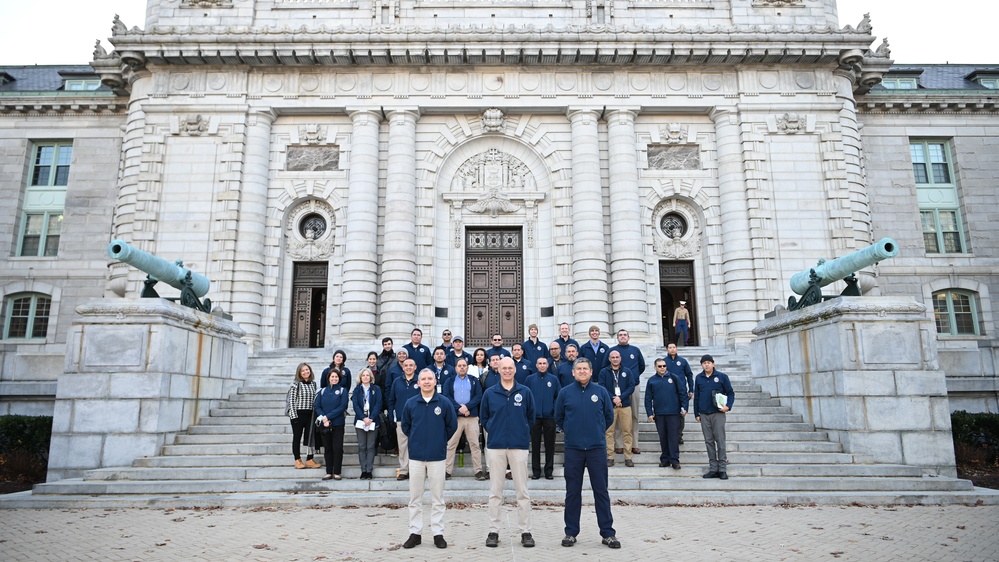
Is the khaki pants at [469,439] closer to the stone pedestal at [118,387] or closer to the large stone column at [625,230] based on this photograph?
the stone pedestal at [118,387]

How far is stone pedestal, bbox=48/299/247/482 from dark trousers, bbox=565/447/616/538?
949cm

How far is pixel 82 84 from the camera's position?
31750 mm

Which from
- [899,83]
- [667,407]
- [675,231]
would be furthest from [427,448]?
[899,83]

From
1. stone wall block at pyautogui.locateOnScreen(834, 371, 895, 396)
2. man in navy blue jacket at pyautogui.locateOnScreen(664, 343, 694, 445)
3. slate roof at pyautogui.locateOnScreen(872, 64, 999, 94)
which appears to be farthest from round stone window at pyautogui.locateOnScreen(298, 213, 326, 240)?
slate roof at pyautogui.locateOnScreen(872, 64, 999, 94)

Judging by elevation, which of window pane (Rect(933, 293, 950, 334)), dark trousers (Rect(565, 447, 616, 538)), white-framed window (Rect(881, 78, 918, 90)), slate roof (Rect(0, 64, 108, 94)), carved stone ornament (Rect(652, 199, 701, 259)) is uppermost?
slate roof (Rect(0, 64, 108, 94))

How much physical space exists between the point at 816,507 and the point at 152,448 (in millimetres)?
12672

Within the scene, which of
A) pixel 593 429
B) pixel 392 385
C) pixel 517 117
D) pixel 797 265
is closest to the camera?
pixel 593 429

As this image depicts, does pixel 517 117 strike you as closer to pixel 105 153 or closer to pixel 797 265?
pixel 797 265

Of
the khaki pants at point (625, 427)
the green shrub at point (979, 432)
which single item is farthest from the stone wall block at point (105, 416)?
the green shrub at point (979, 432)

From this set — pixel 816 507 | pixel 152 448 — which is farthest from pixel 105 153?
pixel 816 507

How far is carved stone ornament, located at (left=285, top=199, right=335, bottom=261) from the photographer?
2536cm

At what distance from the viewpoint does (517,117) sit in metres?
26.2

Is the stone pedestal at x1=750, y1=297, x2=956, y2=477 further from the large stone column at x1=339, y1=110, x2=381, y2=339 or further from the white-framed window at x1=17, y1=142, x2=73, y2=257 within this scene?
the white-framed window at x1=17, y1=142, x2=73, y2=257

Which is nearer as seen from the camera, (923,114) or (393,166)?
(393,166)
